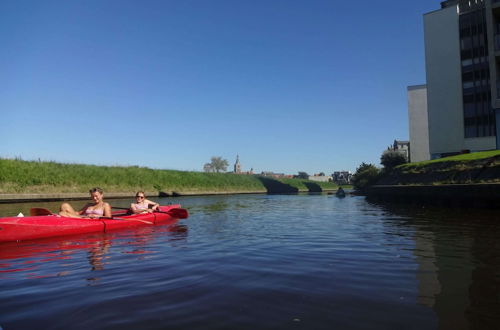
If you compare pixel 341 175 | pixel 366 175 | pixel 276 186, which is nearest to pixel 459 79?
pixel 366 175

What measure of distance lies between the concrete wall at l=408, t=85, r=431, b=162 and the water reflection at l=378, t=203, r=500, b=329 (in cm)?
4189

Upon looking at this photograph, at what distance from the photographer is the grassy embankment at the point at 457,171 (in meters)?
17.3

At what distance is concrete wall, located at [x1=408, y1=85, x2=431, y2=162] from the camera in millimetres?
47987

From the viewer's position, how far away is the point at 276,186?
78.0 metres

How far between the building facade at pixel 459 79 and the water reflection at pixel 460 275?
91.3ft

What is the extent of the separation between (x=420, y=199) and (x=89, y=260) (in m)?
19.2

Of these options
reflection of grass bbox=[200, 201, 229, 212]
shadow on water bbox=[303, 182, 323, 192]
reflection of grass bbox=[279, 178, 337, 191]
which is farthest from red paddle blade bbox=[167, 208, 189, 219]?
shadow on water bbox=[303, 182, 323, 192]

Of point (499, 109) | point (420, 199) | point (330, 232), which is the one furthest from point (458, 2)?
point (330, 232)

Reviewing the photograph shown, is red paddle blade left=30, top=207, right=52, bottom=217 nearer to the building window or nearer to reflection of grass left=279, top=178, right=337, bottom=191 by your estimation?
the building window

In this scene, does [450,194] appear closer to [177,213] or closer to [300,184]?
[177,213]

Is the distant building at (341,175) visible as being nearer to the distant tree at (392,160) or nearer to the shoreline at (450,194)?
the distant tree at (392,160)

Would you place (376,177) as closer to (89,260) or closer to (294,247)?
(294,247)

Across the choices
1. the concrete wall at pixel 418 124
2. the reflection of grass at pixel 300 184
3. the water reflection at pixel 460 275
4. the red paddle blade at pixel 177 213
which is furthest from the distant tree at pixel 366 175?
the water reflection at pixel 460 275

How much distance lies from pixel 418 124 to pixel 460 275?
48882 mm
